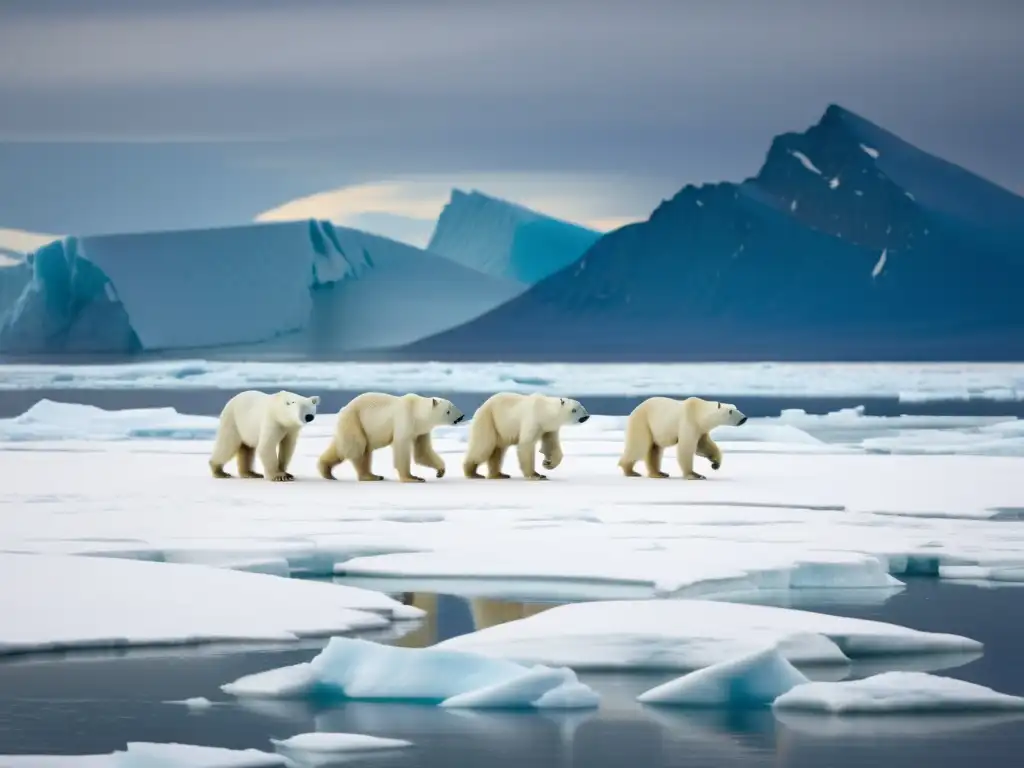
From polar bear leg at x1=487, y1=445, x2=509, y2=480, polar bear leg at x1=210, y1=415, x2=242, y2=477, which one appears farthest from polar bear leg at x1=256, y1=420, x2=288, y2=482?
polar bear leg at x1=487, y1=445, x2=509, y2=480

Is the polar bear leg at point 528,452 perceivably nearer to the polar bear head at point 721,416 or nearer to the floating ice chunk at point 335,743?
the polar bear head at point 721,416

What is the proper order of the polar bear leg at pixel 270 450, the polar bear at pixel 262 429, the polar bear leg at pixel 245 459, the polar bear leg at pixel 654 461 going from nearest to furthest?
the polar bear at pixel 262 429 → the polar bear leg at pixel 270 450 → the polar bear leg at pixel 245 459 → the polar bear leg at pixel 654 461

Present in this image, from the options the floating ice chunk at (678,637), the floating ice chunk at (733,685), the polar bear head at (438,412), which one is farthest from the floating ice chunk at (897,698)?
the polar bear head at (438,412)

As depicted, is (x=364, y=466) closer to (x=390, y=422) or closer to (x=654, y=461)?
(x=390, y=422)

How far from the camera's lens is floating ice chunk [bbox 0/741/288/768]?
15.4 feet

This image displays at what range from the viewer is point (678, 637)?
6250 millimetres

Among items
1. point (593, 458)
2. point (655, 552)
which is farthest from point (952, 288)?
point (655, 552)

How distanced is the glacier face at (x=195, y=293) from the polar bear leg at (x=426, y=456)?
45623 millimetres

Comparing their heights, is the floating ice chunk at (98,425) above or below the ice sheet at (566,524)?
above

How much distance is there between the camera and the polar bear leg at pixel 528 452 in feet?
43.3

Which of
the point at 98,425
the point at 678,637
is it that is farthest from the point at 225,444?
the point at 98,425

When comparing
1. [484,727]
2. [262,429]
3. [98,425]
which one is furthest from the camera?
[98,425]

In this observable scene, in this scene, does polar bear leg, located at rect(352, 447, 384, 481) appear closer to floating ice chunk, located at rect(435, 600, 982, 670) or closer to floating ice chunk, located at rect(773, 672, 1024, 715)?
floating ice chunk, located at rect(435, 600, 982, 670)

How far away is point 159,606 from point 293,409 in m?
5.22
